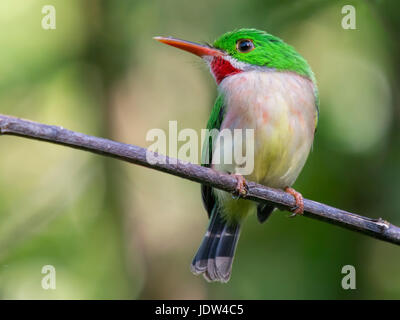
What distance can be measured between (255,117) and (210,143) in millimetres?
510

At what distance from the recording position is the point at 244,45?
3.88 m

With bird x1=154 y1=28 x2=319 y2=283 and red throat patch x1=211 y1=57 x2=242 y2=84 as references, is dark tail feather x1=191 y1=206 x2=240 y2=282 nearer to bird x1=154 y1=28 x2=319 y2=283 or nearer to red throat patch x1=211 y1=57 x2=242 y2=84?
bird x1=154 y1=28 x2=319 y2=283

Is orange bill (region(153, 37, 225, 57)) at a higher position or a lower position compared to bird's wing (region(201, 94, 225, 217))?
higher

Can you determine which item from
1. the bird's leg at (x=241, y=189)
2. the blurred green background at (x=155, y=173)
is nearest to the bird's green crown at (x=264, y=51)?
the blurred green background at (x=155, y=173)

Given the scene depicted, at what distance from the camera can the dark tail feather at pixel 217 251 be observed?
3.89 m

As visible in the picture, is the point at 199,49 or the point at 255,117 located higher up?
the point at 199,49

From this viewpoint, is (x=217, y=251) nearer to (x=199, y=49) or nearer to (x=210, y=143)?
(x=210, y=143)

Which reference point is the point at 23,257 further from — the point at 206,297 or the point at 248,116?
the point at 248,116

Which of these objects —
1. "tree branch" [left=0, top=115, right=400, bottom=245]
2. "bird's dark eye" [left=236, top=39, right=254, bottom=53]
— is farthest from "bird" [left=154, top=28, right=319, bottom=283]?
"tree branch" [left=0, top=115, right=400, bottom=245]

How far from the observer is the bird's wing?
147 inches

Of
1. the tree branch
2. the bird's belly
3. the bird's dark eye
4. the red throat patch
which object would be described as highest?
the bird's dark eye

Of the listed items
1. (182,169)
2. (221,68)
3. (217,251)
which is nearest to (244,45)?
(221,68)

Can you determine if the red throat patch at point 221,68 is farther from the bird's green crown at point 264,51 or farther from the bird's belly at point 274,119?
the bird's belly at point 274,119

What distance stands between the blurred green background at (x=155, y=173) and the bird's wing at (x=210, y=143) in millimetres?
308
